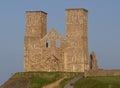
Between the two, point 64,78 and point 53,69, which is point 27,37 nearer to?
point 53,69

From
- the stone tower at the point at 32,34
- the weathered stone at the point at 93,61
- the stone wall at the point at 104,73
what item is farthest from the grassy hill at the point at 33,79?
the weathered stone at the point at 93,61

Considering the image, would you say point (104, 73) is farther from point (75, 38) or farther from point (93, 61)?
point (75, 38)

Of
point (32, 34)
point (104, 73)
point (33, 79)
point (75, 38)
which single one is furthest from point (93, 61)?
point (33, 79)

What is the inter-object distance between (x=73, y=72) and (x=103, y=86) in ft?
66.5

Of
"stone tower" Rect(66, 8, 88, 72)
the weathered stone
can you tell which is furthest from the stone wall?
the weathered stone

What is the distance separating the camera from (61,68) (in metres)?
77.9

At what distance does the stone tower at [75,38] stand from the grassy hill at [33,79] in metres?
6.11

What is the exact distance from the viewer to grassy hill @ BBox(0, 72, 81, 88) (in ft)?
226

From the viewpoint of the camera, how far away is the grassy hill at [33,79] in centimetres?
6900

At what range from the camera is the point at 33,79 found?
70.4 m

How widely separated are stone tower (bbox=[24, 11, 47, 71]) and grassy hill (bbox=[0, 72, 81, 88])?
666 centimetres

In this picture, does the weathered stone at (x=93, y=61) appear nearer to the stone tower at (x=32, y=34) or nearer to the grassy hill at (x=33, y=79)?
the grassy hill at (x=33, y=79)

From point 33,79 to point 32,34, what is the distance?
41.0ft

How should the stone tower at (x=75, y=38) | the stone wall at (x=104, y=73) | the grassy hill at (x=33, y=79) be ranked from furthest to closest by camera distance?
1. the stone tower at (x=75, y=38)
2. the grassy hill at (x=33, y=79)
3. the stone wall at (x=104, y=73)
